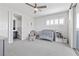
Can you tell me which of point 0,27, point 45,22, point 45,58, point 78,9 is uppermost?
point 78,9

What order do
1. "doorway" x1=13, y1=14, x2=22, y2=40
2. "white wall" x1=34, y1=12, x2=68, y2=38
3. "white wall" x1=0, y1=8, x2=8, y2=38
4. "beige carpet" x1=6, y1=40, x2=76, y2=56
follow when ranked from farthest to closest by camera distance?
"doorway" x1=13, y1=14, x2=22, y2=40, "white wall" x1=34, y1=12, x2=68, y2=38, "white wall" x1=0, y1=8, x2=8, y2=38, "beige carpet" x1=6, y1=40, x2=76, y2=56

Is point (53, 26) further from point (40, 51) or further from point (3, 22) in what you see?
point (3, 22)

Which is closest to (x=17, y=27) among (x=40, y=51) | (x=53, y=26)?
(x=53, y=26)

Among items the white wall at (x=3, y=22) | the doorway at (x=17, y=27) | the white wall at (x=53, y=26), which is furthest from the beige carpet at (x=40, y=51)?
the doorway at (x=17, y=27)

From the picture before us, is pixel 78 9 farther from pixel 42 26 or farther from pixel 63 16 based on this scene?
pixel 42 26

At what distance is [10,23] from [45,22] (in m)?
3.02

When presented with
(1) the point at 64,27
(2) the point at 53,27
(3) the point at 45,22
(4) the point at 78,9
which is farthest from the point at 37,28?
(4) the point at 78,9

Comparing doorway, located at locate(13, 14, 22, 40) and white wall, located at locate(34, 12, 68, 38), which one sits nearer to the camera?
white wall, located at locate(34, 12, 68, 38)

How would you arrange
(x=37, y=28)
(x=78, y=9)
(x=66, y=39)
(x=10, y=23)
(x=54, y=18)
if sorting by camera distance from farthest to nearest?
(x=37, y=28), (x=54, y=18), (x=66, y=39), (x=10, y=23), (x=78, y=9)

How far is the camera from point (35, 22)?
23.8 feet

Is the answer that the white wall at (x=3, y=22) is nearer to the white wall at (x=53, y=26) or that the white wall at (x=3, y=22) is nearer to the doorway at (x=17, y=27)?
the doorway at (x=17, y=27)

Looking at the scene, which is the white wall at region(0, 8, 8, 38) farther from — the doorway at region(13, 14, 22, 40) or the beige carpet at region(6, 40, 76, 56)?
the doorway at region(13, 14, 22, 40)

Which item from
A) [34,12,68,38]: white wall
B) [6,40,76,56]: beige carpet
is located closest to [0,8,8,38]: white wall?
[6,40,76,56]: beige carpet

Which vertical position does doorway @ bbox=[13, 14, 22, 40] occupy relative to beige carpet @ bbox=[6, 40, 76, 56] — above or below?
above
